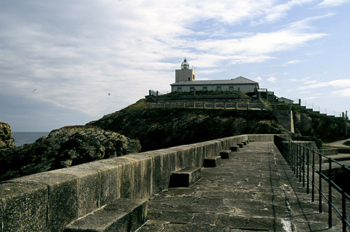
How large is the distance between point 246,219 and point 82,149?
55.5 feet

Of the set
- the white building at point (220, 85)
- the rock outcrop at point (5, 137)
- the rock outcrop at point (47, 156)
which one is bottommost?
the rock outcrop at point (47, 156)

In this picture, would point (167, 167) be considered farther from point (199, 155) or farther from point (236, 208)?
point (199, 155)

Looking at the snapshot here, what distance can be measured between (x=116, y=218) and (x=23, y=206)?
37.6 inches

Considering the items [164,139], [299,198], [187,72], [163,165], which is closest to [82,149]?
[163,165]

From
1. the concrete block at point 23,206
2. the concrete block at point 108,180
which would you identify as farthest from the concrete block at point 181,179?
the concrete block at point 23,206

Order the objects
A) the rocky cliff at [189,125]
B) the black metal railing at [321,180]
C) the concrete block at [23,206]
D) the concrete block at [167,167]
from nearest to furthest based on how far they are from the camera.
Answer: the concrete block at [23,206] → the black metal railing at [321,180] → the concrete block at [167,167] → the rocky cliff at [189,125]

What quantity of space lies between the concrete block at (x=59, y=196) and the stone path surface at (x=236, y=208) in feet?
3.10

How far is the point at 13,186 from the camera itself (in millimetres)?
2238

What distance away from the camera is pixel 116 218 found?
2.87 meters

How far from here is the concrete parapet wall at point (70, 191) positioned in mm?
2098

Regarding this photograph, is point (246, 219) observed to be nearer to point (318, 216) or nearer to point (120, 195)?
point (318, 216)

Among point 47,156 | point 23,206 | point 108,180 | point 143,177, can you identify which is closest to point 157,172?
point 143,177

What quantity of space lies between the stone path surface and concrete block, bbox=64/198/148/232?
20 cm

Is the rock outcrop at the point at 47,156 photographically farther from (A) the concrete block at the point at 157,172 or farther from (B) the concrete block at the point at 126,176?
(B) the concrete block at the point at 126,176
